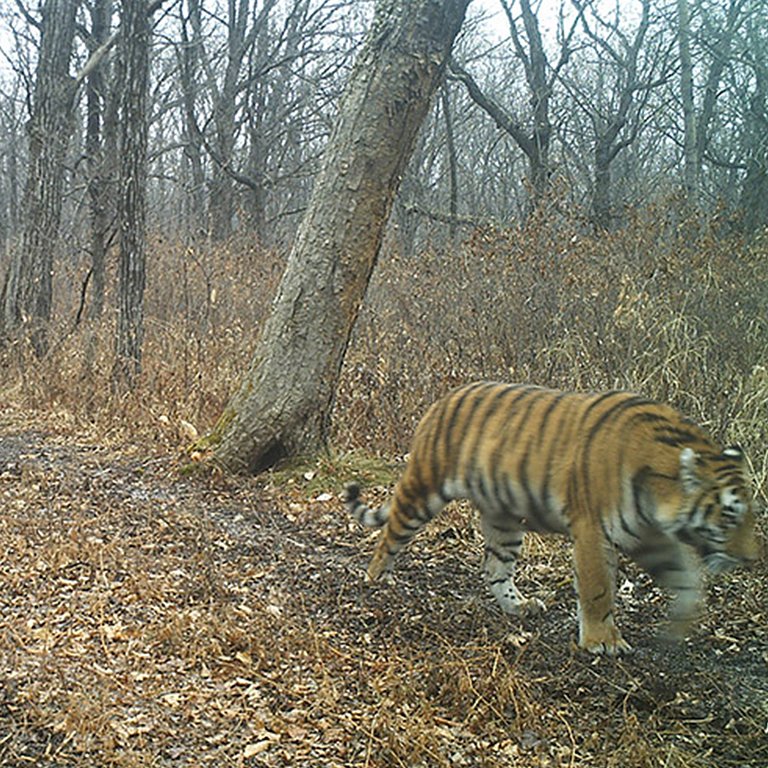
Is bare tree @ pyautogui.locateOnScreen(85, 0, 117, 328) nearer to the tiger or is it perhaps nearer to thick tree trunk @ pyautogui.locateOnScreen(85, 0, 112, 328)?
thick tree trunk @ pyautogui.locateOnScreen(85, 0, 112, 328)

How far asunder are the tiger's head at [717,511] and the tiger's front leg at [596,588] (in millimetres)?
344

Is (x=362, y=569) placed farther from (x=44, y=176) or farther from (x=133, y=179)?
(x=44, y=176)

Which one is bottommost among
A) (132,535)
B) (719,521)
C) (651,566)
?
(132,535)

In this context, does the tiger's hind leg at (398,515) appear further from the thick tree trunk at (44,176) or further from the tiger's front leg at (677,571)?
the thick tree trunk at (44,176)

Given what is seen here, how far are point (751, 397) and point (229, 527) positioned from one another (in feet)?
11.1

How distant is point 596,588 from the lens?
13.8 ft

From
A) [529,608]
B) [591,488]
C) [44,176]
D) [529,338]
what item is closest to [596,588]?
[591,488]

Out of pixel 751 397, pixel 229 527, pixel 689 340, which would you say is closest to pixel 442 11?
pixel 689 340

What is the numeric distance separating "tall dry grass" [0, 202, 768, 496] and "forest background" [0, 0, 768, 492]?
2 cm

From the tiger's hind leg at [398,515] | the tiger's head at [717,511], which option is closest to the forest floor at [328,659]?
the tiger's hind leg at [398,515]

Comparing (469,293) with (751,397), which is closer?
(751,397)

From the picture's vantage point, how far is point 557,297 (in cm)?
815

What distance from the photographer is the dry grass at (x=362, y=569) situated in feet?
12.0

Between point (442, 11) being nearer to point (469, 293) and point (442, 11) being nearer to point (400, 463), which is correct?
point (469, 293)
